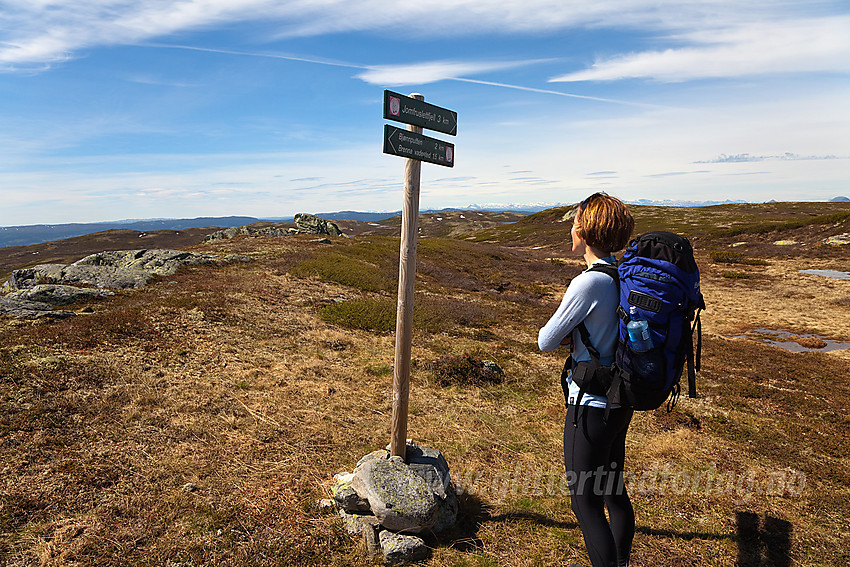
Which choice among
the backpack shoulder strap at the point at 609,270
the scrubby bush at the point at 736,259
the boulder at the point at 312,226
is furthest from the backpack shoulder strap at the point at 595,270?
the boulder at the point at 312,226

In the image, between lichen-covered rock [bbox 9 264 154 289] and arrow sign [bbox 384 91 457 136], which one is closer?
arrow sign [bbox 384 91 457 136]

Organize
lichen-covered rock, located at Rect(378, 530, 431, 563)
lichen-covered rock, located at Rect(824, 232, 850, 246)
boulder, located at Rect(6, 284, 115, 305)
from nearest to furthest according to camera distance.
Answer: lichen-covered rock, located at Rect(378, 530, 431, 563) < boulder, located at Rect(6, 284, 115, 305) < lichen-covered rock, located at Rect(824, 232, 850, 246)

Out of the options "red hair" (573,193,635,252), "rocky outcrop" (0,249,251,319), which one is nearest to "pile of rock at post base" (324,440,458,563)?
"red hair" (573,193,635,252)

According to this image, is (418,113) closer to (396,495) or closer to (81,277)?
(396,495)

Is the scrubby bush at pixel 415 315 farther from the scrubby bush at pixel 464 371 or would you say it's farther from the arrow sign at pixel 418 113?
the arrow sign at pixel 418 113

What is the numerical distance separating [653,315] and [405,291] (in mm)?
2865

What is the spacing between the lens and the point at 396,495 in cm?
501

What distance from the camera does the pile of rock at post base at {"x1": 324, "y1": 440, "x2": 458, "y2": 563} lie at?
4863 mm

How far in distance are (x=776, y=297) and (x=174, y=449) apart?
3097 cm

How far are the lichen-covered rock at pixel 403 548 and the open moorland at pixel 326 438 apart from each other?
234 mm

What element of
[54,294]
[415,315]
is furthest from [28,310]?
[415,315]

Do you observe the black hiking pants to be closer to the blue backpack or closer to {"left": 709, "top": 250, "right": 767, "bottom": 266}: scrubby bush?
the blue backpack

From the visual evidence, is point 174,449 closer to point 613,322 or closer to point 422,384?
point 422,384

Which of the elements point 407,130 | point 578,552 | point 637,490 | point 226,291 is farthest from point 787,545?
point 226,291
